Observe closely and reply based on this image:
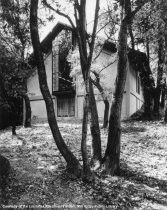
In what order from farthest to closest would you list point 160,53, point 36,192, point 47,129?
1. point 160,53
2. point 47,129
3. point 36,192

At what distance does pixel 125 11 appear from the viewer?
9.66 metres

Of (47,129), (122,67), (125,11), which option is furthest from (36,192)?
(47,129)

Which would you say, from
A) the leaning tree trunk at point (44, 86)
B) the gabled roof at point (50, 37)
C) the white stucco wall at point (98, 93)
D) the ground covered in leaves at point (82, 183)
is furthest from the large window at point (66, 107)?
the leaning tree trunk at point (44, 86)

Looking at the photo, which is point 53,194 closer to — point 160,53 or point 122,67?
point 122,67

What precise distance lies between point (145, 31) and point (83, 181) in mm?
14337

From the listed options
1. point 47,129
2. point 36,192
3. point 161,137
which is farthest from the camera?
point 47,129

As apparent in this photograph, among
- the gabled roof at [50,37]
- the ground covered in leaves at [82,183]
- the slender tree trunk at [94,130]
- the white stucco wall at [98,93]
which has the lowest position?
the ground covered in leaves at [82,183]

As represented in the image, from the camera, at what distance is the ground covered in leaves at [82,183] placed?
7605 mm

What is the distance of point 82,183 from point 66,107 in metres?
17.6

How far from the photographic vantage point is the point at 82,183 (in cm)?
868

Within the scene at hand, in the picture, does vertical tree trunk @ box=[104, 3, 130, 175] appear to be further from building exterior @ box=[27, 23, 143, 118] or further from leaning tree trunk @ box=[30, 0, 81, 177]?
building exterior @ box=[27, 23, 143, 118]

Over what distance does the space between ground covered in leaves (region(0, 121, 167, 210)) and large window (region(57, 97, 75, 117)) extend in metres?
11.5

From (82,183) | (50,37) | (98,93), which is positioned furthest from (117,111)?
(50,37)

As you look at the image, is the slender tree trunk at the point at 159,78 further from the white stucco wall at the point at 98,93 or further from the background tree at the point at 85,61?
the background tree at the point at 85,61
